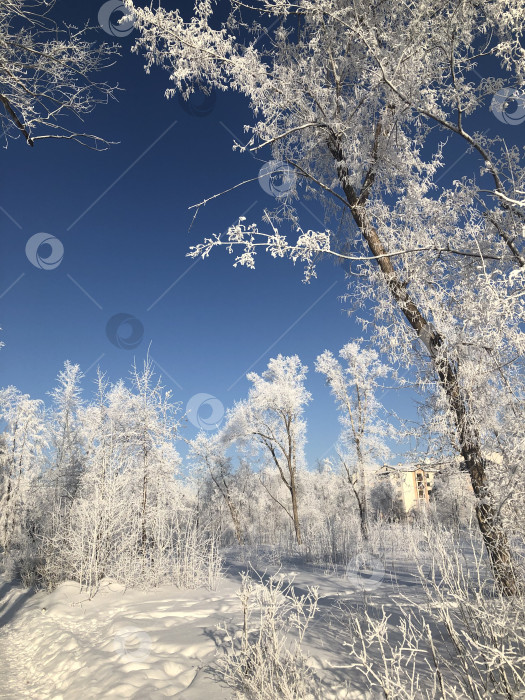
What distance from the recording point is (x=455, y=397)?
459 centimetres

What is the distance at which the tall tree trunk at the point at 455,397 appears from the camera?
12.9ft

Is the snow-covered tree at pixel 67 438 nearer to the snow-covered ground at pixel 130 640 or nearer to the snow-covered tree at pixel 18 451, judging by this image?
the snow-covered tree at pixel 18 451

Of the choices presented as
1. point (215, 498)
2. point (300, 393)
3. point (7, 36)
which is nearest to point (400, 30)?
point (7, 36)

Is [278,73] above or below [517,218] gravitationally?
above

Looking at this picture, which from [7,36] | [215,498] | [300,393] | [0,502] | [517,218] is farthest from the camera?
[215,498]

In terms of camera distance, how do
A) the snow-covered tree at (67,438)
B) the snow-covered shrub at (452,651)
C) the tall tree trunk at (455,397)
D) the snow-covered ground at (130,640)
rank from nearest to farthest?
the snow-covered shrub at (452,651)
the snow-covered ground at (130,640)
the tall tree trunk at (455,397)
the snow-covered tree at (67,438)

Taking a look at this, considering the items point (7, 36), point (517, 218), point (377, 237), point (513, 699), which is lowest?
point (513, 699)

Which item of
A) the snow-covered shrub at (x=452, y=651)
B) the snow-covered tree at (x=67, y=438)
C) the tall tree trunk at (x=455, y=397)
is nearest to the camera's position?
the snow-covered shrub at (x=452, y=651)

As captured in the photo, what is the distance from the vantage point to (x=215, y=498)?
1096 inches

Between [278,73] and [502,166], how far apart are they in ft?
11.1

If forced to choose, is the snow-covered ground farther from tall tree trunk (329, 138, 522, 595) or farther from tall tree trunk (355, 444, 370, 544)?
tall tree trunk (355, 444, 370, 544)

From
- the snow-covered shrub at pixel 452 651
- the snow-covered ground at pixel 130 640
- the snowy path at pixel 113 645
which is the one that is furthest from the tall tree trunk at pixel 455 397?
the snowy path at pixel 113 645

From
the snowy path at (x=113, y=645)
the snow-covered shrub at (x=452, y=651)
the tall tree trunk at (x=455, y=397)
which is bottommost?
the snowy path at (x=113, y=645)

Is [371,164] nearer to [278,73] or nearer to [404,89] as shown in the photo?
[404,89]
